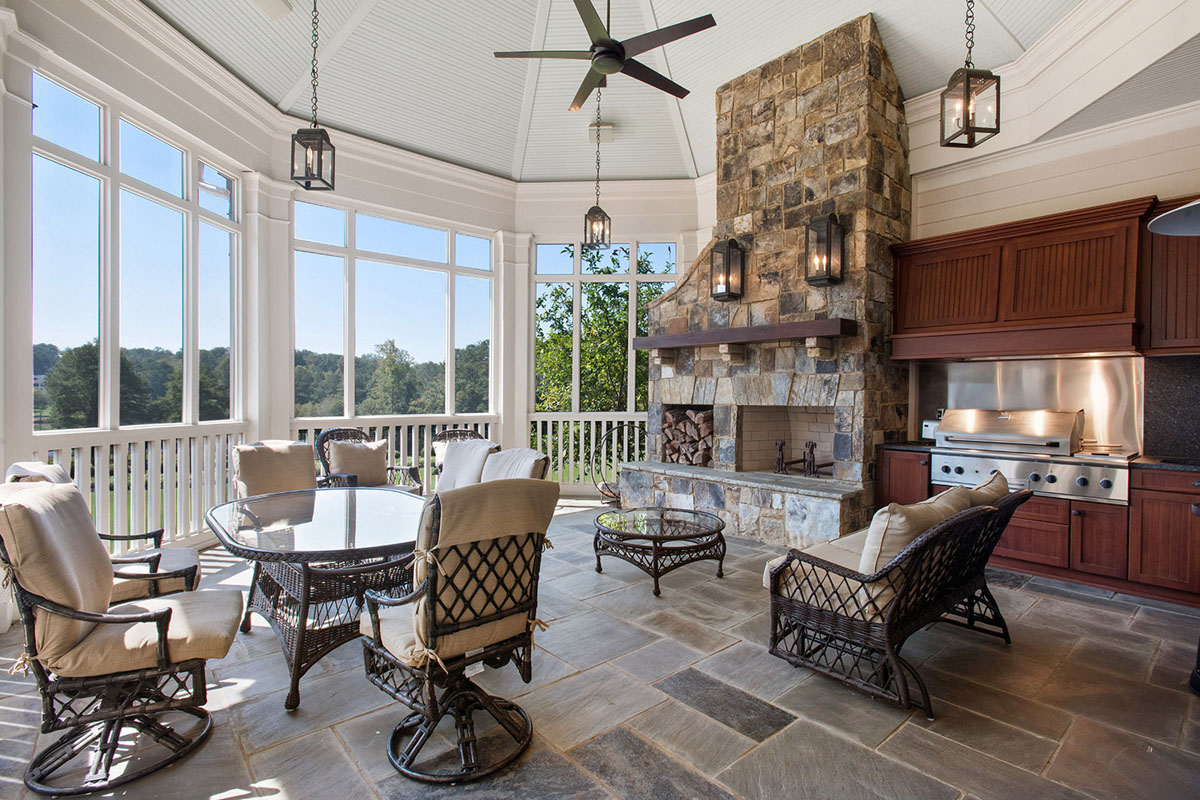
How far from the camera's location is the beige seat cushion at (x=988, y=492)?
111 inches

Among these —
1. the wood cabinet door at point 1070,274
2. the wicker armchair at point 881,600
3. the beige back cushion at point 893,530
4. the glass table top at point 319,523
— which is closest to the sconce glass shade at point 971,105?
the wood cabinet door at point 1070,274

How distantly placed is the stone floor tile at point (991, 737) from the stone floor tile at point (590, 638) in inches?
52.0

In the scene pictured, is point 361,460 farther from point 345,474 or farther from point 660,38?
point 660,38

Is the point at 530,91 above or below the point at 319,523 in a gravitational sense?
above

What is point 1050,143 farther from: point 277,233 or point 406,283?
point 277,233

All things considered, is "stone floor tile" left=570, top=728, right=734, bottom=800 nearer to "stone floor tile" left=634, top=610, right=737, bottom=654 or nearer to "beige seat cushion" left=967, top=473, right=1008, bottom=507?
"stone floor tile" left=634, top=610, right=737, bottom=654

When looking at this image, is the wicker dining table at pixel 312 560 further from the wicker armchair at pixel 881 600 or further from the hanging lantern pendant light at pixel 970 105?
the hanging lantern pendant light at pixel 970 105

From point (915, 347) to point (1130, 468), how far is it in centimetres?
160

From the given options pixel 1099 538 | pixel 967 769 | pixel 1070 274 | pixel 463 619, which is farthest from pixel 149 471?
pixel 1070 274

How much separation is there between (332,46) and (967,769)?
260 inches

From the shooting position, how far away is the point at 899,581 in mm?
2520

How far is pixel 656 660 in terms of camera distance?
295 cm

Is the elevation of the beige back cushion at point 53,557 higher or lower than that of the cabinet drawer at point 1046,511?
higher

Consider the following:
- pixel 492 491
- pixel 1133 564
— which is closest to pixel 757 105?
pixel 1133 564
